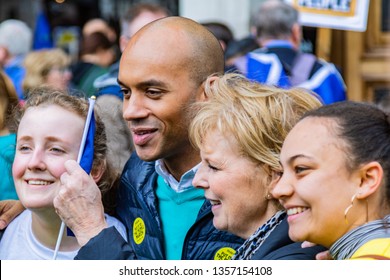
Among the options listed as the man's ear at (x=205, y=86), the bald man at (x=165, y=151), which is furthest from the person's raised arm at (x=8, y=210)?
the man's ear at (x=205, y=86)

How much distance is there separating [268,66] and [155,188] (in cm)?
259

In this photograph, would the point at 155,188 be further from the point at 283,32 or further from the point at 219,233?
the point at 283,32

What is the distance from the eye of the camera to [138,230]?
3.45 m

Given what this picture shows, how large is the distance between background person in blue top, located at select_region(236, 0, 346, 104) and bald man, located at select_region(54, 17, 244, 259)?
2.28 m

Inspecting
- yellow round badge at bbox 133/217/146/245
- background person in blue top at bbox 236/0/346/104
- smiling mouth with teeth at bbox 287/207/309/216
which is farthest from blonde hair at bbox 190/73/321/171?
background person in blue top at bbox 236/0/346/104

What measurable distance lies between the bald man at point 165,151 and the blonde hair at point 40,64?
4.35 metres

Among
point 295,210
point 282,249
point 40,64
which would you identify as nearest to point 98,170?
point 282,249

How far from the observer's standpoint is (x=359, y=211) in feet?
8.34

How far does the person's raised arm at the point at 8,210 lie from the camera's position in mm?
3561

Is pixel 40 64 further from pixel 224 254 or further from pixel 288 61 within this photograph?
pixel 224 254

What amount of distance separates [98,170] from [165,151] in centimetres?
32

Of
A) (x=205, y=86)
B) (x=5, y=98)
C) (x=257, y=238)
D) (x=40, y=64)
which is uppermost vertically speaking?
(x=205, y=86)

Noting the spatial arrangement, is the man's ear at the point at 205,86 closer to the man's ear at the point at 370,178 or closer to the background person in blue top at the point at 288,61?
the man's ear at the point at 370,178
